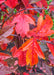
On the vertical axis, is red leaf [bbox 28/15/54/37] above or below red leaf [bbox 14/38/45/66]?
above

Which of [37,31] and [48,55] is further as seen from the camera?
[48,55]

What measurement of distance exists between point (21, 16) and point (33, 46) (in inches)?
6.4

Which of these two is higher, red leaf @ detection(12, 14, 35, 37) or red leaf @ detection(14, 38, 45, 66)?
red leaf @ detection(12, 14, 35, 37)

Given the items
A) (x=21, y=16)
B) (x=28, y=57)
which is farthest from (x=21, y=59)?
(x=21, y=16)

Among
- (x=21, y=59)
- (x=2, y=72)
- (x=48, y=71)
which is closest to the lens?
(x=2, y=72)

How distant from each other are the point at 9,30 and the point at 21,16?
0.17m

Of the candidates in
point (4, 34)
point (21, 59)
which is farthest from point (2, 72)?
point (21, 59)

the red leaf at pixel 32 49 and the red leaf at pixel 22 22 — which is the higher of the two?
the red leaf at pixel 22 22

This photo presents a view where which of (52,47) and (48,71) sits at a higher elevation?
(52,47)

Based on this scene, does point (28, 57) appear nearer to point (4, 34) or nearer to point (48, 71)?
point (4, 34)

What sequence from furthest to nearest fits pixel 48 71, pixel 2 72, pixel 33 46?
pixel 48 71 → pixel 33 46 → pixel 2 72

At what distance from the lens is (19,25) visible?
44 centimetres

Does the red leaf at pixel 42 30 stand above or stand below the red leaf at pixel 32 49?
above

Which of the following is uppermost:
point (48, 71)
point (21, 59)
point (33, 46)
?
point (33, 46)
